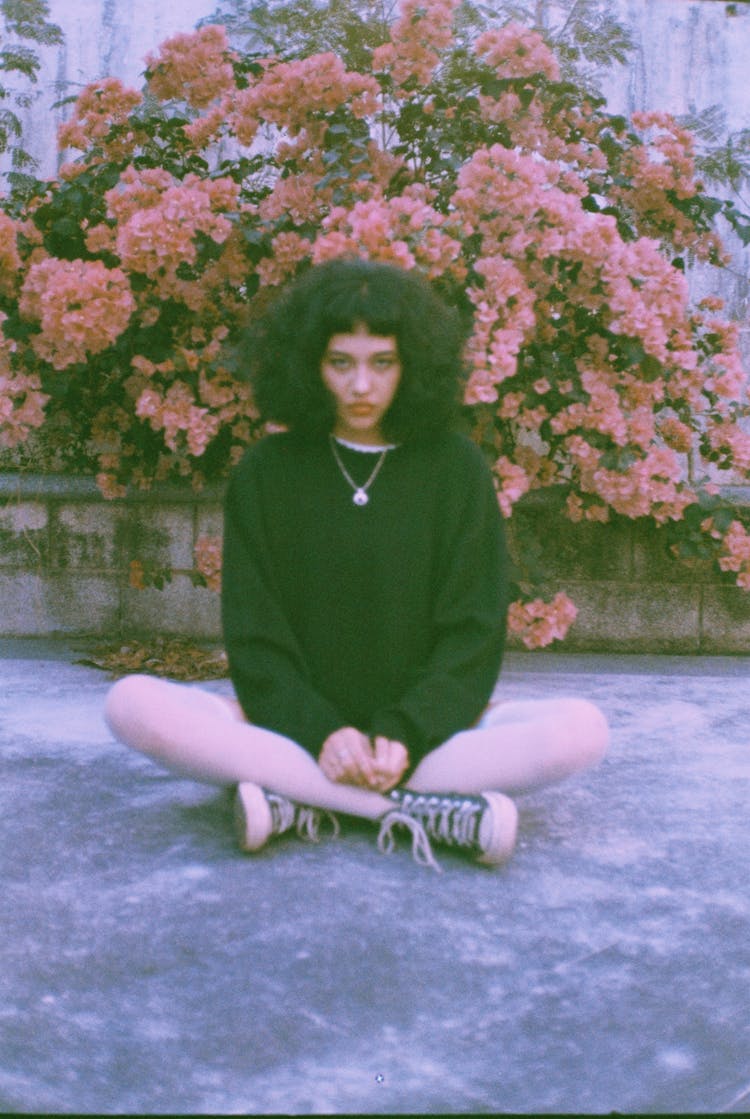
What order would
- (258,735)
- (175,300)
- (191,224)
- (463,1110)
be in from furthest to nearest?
(175,300) → (191,224) → (258,735) → (463,1110)

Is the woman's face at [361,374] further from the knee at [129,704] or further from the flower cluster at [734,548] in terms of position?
the flower cluster at [734,548]

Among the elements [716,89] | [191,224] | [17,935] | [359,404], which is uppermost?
[716,89]

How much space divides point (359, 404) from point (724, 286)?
2.71m

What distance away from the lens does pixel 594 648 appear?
416 cm

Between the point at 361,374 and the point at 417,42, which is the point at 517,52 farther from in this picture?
the point at 361,374

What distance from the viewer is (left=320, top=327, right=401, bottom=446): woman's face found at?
220 centimetres

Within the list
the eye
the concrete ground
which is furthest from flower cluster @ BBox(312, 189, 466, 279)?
the concrete ground

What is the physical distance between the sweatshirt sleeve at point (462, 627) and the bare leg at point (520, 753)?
0.16ft

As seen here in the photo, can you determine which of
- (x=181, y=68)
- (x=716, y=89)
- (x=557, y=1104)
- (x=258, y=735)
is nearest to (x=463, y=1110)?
(x=557, y=1104)

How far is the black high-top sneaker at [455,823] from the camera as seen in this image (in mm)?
1959

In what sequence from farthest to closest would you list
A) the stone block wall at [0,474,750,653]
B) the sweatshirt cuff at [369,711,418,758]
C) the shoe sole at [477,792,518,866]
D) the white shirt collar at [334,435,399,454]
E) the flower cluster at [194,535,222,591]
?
1. the stone block wall at [0,474,750,653]
2. the flower cluster at [194,535,222,591]
3. the white shirt collar at [334,435,399,454]
4. the sweatshirt cuff at [369,711,418,758]
5. the shoe sole at [477,792,518,866]

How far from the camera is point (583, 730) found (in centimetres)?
205

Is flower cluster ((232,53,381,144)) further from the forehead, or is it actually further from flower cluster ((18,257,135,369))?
the forehead

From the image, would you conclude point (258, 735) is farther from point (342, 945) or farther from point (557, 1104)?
point (557, 1104)
